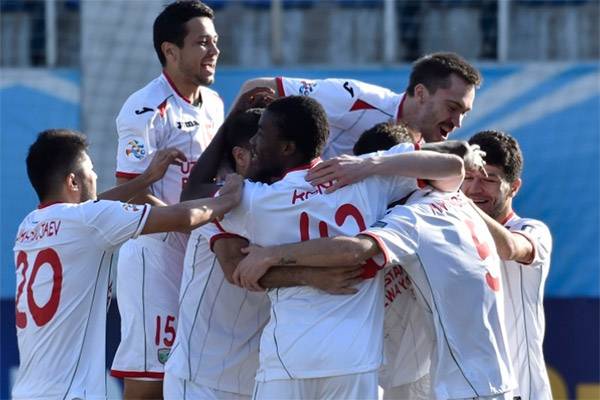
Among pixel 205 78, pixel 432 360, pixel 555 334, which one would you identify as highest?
pixel 205 78

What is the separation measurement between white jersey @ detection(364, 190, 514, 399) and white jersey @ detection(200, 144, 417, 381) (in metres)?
0.16

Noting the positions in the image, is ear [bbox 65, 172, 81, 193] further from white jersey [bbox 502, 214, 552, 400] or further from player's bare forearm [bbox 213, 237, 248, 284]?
white jersey [bbox 502, 214, 552, 400]

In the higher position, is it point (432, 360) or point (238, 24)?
point (238, 24)

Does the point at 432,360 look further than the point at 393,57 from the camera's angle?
No

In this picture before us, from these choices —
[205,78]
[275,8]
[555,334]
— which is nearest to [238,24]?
[275,8]

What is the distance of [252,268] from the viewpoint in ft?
16.4

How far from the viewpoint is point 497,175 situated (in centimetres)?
573

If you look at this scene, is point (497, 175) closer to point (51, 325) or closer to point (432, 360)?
point (432, 360)

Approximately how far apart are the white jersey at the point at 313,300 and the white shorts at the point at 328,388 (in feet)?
0.09

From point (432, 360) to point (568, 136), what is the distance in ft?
17.3

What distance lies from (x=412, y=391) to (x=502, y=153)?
3.81 feet

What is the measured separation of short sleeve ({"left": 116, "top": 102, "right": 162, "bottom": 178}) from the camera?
614 centimetres

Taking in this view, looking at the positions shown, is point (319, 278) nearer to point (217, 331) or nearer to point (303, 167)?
point (303, 167)

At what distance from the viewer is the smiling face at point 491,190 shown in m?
5.73
